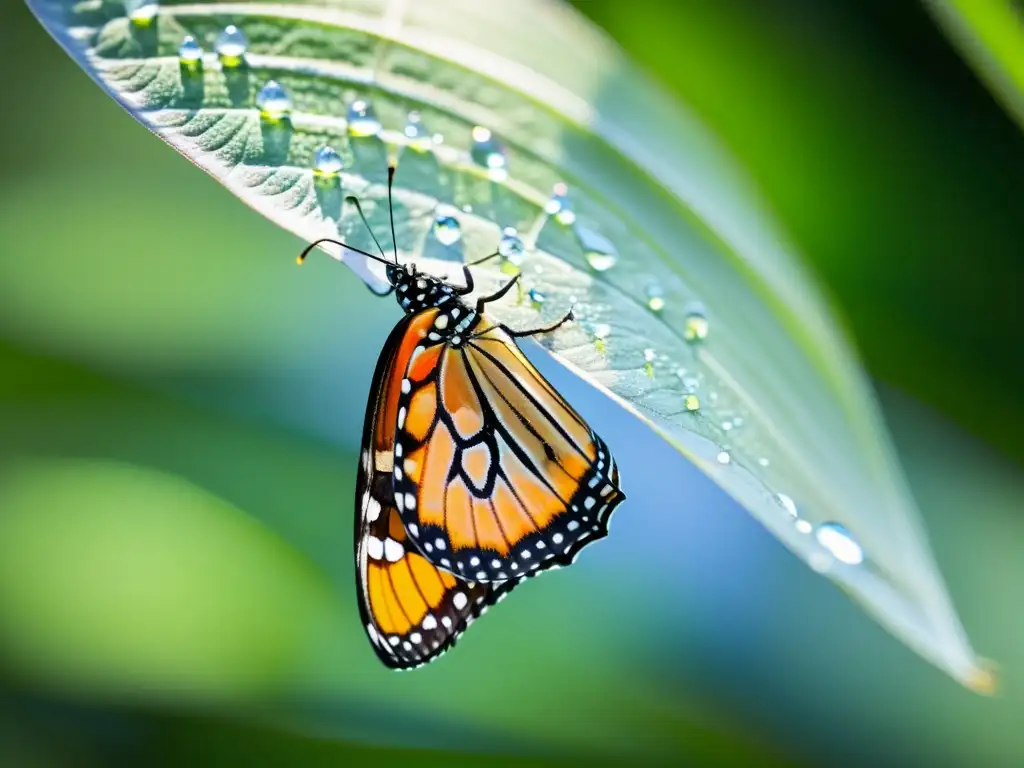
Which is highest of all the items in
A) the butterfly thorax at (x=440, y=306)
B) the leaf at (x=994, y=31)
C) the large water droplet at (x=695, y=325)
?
the butterfly thorax at (x=440, y=306)

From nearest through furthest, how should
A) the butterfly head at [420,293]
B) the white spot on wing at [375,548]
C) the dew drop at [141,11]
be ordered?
1. the dew drop at [141,11]
2. the butterfly head at [420,293]
3. the white spot on wing at [375,548]

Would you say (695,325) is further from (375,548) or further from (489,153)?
(375,548)

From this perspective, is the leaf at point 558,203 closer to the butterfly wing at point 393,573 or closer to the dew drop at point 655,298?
the dew drop at point 655,298

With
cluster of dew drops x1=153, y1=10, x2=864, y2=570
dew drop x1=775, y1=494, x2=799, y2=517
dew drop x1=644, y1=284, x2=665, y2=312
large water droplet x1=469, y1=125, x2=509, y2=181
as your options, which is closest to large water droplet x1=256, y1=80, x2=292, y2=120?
cluster of dew drops x1=153, y1=10, x2=864, y2=570

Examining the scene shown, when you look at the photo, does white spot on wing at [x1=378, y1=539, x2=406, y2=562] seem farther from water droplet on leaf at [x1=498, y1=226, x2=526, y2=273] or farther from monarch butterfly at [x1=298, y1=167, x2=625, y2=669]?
water droplet on leaf at [x1=498, y1=226, x2=526, y2=273]

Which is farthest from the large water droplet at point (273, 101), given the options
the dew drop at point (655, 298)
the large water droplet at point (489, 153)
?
the dew drop at point (655, 298)

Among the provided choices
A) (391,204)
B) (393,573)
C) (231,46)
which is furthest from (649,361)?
(393,573)
